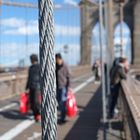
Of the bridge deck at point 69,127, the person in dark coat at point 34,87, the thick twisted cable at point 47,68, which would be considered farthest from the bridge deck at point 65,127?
the thick twisted cable at point 47,68

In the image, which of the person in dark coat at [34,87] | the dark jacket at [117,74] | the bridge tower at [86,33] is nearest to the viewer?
the person in dark coat at [34,87]

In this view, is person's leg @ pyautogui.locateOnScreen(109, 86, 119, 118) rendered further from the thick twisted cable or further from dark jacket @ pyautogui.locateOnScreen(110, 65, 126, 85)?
the thick twisted cable

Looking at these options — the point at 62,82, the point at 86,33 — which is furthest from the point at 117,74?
the point at 86,33

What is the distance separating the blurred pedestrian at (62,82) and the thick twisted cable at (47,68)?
10.3 metres

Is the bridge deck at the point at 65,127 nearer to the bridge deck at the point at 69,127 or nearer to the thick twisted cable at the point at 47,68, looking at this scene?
the bridge deck at the point at 69,127

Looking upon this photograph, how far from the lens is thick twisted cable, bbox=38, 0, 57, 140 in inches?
113

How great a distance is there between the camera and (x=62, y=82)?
13406 millimetres

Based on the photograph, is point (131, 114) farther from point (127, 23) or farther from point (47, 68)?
point (127, 23)

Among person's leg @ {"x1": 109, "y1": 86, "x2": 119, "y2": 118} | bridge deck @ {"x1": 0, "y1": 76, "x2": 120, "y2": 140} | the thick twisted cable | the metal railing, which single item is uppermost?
the thick twisted cable

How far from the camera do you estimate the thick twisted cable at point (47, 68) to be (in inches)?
113

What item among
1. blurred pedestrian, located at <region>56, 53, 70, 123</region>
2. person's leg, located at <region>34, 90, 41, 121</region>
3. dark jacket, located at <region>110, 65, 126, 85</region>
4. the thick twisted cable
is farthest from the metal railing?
the thick twisted cable

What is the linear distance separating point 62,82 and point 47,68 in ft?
34.6

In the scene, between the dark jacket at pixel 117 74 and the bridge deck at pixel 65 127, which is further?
the dark jacket at pixel 117 74

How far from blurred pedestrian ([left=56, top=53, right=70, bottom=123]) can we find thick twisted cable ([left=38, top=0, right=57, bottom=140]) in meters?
10.3
